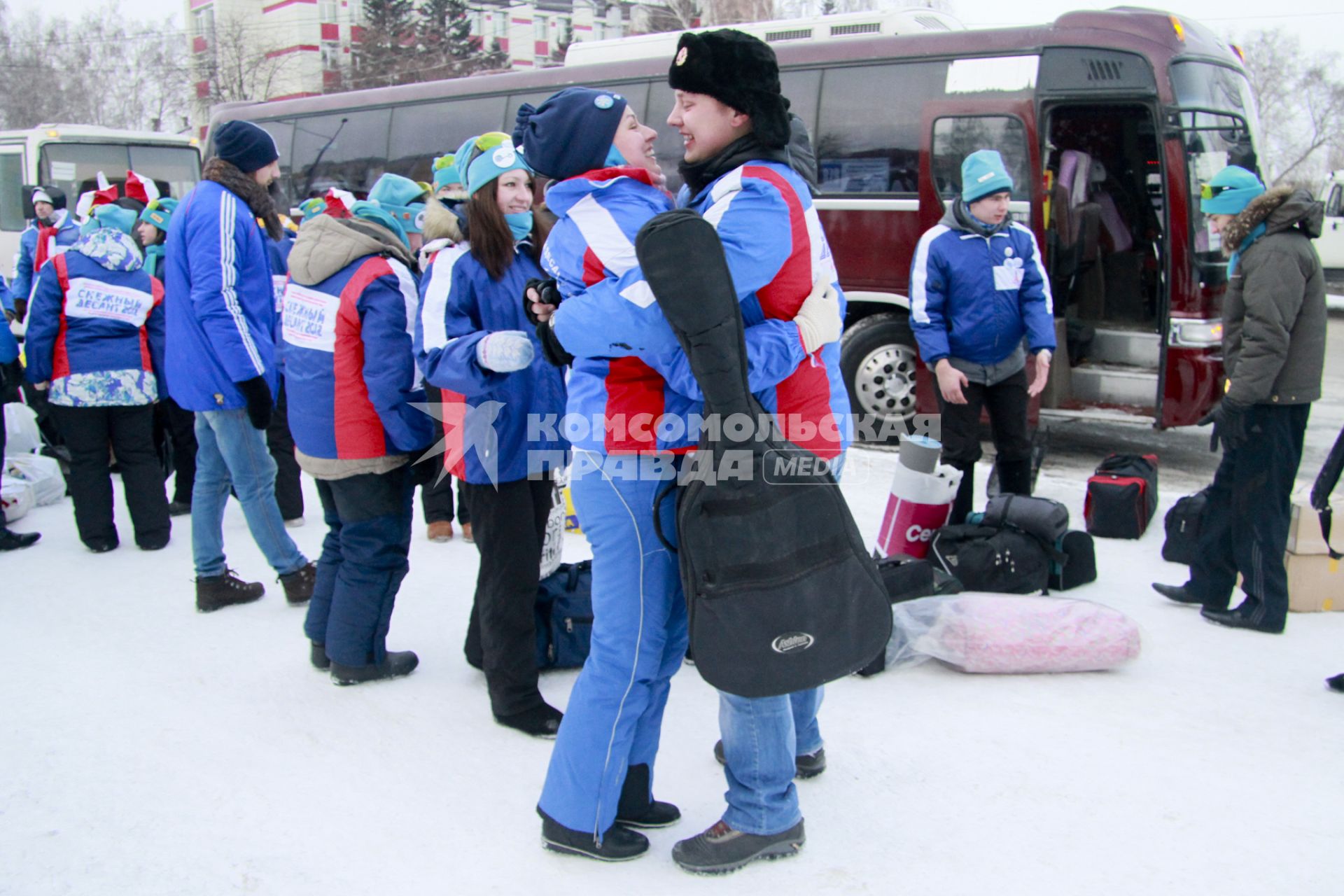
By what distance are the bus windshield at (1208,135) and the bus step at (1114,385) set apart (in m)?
0.84

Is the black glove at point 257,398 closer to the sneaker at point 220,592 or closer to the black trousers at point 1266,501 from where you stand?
the sneaker at point 220,592

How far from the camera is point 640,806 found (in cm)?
257

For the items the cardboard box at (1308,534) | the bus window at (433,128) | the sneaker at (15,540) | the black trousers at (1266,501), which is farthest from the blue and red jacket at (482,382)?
the bus window at (433,128)

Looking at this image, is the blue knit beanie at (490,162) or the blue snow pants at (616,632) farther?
the blue knit beanie at (490,162)

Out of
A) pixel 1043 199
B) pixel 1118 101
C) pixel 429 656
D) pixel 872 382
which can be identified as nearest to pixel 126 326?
pixel 429 656

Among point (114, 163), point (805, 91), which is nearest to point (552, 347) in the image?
point (805, 91)

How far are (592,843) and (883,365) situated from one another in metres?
5.74

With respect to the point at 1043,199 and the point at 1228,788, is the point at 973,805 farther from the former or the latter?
the point at 1043,199

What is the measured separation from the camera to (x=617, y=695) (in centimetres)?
236

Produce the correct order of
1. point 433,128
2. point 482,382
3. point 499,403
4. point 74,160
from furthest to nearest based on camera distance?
point 74,160 < point 433,128 < point 499,403 < point 482,382

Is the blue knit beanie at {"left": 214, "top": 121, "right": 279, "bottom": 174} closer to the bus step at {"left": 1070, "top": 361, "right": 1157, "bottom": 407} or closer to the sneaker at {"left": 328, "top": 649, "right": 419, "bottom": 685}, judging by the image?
the sneaker at {"left": 328, "top": 649, "right": 419, "bottom": 685}

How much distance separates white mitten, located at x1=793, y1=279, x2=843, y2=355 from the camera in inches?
86.5

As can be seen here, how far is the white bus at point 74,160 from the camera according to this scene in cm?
1410

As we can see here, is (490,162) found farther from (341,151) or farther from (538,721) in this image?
(341,151)
